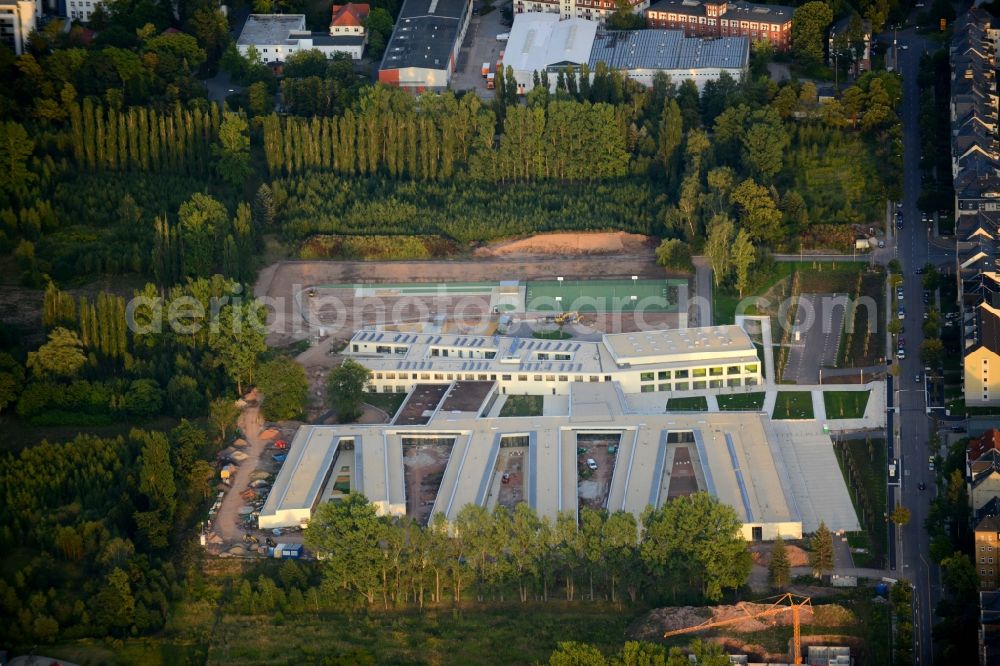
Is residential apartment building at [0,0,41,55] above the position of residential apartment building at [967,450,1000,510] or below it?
above

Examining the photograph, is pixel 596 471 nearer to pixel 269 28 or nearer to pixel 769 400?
pixel 769 400

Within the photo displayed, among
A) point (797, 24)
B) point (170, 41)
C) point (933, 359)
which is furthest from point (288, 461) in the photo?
point (797, 24)

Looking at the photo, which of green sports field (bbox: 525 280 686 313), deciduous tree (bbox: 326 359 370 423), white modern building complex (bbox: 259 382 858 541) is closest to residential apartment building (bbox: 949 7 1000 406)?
white modern building complex (bbox: 259 382 858 541)

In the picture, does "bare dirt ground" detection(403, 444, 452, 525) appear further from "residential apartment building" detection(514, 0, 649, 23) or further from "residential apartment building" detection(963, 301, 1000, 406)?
"residential apartment building" detection(514, 0, 649, 23)

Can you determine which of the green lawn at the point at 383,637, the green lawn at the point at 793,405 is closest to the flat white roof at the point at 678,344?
the green lawn at the point at 793,405

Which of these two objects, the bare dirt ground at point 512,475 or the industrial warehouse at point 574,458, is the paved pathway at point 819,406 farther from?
the bare dirt ground at point 512,475
